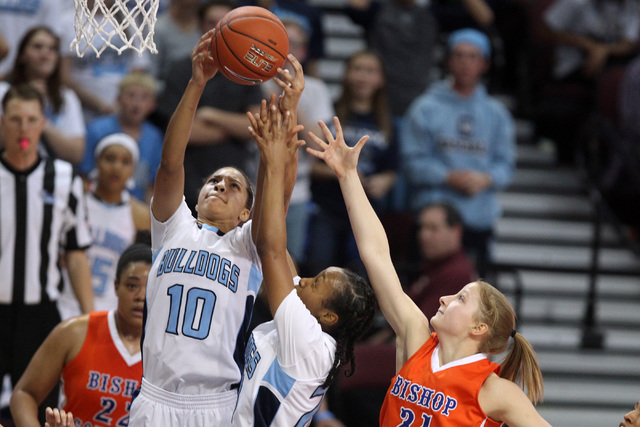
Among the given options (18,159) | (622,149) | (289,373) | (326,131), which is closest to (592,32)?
(622,149)

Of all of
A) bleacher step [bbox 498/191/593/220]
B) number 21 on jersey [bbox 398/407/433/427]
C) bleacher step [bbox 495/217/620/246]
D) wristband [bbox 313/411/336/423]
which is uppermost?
bleacher step [bbox 498/191/593/220]

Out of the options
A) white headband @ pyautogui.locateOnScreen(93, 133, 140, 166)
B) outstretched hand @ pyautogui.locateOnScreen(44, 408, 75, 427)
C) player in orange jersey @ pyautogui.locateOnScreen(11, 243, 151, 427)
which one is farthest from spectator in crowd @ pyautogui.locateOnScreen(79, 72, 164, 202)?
outstretched hand @ pyautogui.locateOnScreen(44, 408, 75, 427)

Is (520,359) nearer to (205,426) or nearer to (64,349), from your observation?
(205,426)

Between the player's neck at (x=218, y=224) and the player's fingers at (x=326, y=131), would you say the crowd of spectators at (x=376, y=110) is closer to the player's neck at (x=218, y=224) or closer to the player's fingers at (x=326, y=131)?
the player's neck at (x=218, y=224)

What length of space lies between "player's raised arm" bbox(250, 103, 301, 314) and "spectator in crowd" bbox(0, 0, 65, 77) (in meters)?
4.17

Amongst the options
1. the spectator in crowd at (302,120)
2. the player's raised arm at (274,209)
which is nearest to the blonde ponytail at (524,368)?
the player's raised arm at (274,209)

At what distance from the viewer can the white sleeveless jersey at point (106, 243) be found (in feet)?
19.4

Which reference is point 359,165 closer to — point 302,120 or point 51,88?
point 302,120

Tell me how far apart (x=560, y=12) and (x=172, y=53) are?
3.69 metres

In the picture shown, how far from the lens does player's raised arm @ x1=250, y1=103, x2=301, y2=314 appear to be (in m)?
3.61

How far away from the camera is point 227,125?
6.84 m

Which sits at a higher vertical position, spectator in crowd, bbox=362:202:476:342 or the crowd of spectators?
the crowd of spectators

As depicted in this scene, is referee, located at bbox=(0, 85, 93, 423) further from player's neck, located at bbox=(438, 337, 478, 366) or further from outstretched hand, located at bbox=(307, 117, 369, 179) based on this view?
player's neck, located at bbox=(438, 337, 478, 366)

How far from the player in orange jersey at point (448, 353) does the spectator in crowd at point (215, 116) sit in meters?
2.99
